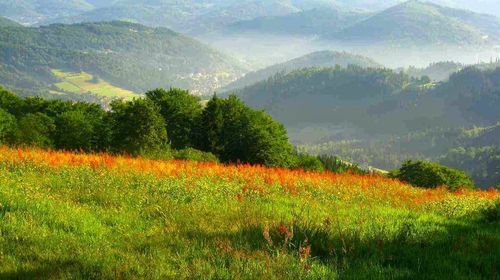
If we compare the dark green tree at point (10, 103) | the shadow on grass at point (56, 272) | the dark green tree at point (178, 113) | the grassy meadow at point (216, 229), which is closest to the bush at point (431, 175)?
the dark green tree at point (178, 113)

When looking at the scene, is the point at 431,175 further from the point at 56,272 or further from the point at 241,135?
the point at 56,272

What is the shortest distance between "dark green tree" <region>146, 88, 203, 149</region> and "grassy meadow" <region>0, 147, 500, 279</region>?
4507cm

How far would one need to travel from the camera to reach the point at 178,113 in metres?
62.2

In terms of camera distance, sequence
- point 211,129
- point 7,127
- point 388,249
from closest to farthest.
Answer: point 388,249, point 7,127, point 211,129

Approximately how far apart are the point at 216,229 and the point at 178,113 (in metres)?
53.9

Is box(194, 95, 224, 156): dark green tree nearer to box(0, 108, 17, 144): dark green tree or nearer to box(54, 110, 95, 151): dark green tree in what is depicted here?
box(54, 110, 95, 151): dark green tree

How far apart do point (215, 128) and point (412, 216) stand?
49844 millimetres

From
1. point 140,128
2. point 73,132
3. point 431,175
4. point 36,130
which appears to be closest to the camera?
point 140,128

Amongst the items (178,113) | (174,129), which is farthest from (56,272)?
(178,113)

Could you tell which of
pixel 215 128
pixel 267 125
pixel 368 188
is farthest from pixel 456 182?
pixel 368 188

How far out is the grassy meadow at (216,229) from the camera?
23.4 feet

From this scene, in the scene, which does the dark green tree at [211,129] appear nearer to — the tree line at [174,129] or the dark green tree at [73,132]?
the tree line at [174,129]

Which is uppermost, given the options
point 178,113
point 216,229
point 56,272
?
point 178,113

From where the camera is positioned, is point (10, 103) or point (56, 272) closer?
point (56, 272)
